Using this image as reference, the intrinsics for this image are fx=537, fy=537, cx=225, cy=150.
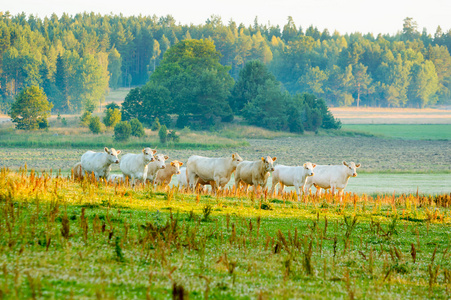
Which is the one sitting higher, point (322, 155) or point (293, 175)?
point (293, 175)

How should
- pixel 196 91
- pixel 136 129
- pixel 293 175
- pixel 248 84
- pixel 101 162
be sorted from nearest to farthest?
pixel 101 162 < pixel 293 175 < pixel 136 129 < pixel 196 91 < pixel 248 84

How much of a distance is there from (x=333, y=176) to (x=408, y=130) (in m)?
88.2

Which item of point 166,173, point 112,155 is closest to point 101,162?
point 112,155

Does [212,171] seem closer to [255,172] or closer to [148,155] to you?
[255,172]

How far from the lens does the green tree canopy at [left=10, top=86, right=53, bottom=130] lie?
244 feet

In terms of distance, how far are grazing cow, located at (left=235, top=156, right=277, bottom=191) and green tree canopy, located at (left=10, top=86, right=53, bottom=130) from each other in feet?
184

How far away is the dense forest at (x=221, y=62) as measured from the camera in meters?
131

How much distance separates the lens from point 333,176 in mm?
26828

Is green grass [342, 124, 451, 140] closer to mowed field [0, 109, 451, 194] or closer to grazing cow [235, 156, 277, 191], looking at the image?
mowed field [0, 109, 451, 194]

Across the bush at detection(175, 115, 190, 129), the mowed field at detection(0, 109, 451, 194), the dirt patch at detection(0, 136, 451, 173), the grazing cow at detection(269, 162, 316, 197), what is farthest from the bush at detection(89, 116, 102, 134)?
the grazing cow at detection(269, 162, 316, 197)

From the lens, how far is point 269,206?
57.5 ft

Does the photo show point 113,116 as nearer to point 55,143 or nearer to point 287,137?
point 55,143

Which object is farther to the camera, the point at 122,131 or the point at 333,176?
the point at 122,131

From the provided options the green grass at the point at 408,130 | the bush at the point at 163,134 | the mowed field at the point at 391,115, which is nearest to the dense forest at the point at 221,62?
the mowed field at the point at 391,115
